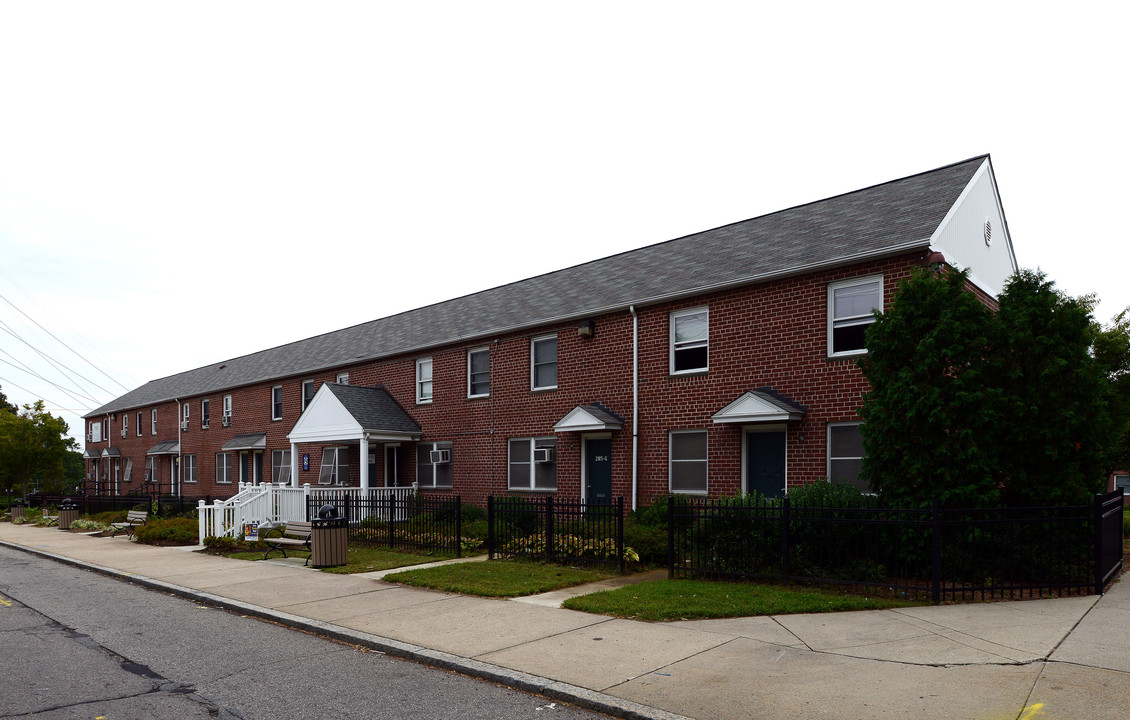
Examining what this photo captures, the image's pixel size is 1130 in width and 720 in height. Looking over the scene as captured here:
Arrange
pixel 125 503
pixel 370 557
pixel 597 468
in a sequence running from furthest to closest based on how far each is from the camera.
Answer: pixel 125 503 < pixel 597 468 < pixel 370 557

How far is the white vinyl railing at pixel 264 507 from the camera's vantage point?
19.5 m

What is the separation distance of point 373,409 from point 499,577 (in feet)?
44.8

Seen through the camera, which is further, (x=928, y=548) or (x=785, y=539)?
(x=785, y=539)

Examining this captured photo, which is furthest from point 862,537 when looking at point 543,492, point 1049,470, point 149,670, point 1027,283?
point 543,492

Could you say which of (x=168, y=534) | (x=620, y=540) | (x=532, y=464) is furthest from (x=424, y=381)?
(x=620, y=540)

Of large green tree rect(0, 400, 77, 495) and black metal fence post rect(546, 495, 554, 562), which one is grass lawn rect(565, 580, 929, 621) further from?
large green tree rect(0, 400, 77, 495)

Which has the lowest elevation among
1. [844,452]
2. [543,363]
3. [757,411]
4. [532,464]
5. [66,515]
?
[66,515]

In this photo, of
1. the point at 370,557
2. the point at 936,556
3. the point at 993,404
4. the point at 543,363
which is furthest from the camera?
the point at 543,363

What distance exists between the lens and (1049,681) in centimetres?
635

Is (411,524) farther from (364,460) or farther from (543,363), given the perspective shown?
(364,460)

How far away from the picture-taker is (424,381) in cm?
2545

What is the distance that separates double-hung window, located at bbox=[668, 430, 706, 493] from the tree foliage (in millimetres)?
5841

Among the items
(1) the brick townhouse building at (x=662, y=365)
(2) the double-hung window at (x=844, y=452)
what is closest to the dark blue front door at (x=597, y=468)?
(1) the brick townhouse building at (x=662, y=365)

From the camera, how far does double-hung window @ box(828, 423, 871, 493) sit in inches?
568
